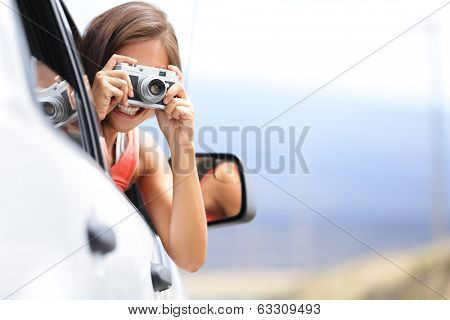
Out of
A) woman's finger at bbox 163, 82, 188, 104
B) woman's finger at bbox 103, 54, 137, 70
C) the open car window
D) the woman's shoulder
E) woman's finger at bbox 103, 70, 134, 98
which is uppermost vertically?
the open car window

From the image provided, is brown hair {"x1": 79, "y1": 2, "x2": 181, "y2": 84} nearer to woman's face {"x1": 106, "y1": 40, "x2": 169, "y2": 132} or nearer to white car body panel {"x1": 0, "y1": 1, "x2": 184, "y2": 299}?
woman's face {"x1": 106, "y1": 40, "x2": 169, "y2": 132}

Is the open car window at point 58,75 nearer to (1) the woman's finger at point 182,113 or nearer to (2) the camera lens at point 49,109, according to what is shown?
(2) the camera lens at point 49,109

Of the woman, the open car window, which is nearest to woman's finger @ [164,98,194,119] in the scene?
the woman

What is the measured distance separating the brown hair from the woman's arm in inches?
4.5

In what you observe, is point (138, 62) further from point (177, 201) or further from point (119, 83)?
point (177, 201)

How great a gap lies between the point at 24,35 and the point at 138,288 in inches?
8.5

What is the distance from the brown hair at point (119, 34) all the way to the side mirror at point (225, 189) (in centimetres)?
14

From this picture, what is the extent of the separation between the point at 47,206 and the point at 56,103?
21 cm

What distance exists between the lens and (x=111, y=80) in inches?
35.5

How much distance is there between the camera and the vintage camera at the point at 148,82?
0.90m

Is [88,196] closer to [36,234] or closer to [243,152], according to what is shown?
[36,234]

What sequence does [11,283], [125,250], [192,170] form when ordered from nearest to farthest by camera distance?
[11,283], [125,250], [192,170]

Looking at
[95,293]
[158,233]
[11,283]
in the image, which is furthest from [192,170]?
[11,283]

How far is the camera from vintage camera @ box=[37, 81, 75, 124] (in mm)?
559
